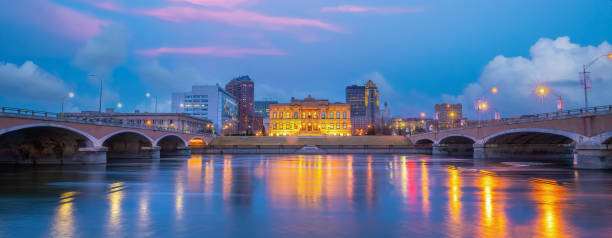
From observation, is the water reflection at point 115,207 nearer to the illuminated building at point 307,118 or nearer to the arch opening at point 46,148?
the arch opening at point 46,148

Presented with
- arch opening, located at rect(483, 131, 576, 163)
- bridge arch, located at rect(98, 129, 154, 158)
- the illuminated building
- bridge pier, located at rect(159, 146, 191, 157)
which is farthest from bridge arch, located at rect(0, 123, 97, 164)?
the illuminated building

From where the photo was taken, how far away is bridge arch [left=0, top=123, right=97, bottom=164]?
1594 inches

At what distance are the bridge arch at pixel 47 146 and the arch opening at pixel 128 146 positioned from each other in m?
14.3

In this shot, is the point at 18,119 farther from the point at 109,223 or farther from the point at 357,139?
the point at 357,139

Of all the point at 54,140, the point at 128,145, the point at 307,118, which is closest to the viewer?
the point at 54,140

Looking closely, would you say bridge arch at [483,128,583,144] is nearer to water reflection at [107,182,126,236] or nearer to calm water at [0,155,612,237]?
calm water at [0,155,612,237]

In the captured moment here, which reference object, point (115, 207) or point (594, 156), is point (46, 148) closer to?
point (115, 207)

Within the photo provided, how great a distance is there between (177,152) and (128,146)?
19.1 metres

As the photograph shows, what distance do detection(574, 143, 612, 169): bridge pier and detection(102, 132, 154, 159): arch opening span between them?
5841 cm

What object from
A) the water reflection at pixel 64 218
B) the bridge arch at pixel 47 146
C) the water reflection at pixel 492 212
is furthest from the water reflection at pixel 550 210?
the bridge arch at pixel 47 146

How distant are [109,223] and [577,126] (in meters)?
41.4

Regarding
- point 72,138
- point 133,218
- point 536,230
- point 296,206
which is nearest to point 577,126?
point 536,230

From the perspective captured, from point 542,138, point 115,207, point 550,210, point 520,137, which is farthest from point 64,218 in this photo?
point 542,138

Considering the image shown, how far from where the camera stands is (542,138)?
53.9m
